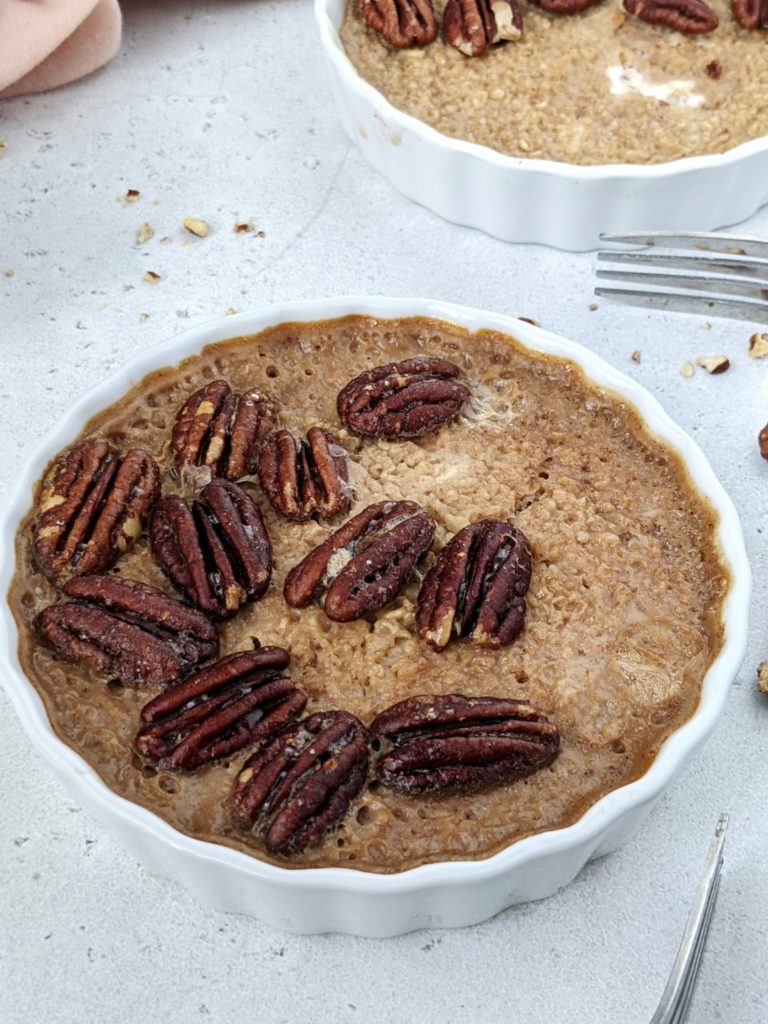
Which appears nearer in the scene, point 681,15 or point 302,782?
point 302,782

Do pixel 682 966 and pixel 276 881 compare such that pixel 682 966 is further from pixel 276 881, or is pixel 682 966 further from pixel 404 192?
pixel 404 192

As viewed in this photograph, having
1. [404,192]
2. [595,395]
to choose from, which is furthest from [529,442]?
[404,192]

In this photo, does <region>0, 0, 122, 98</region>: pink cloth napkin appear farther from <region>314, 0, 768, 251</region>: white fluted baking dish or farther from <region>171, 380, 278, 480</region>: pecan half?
<region>171, 380, 278, 480</region>: pecan half

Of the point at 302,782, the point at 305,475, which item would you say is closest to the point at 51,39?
the point at 305,475

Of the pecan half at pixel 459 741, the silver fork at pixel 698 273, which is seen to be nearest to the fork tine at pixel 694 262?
the silver fork at pixel 698 273

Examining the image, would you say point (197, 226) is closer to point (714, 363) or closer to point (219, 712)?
point (714, 363)

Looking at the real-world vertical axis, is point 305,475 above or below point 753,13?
below

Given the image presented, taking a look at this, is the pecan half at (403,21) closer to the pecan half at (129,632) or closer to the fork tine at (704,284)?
the fork tine at (704,284)
